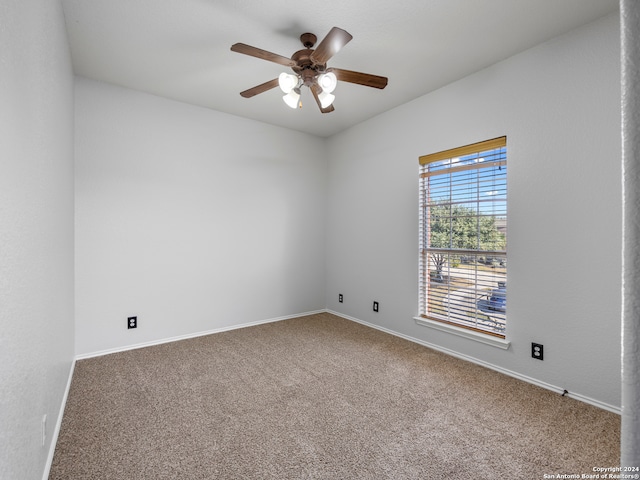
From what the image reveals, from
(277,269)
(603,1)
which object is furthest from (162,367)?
(603,1)

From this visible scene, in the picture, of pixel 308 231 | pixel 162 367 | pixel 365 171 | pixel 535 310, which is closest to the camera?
pixel 535 310

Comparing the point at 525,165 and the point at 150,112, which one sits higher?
the point at 150,112

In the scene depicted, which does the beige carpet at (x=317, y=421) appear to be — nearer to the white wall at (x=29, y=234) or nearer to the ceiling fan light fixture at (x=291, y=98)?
the white wall at (x=29, y=234)

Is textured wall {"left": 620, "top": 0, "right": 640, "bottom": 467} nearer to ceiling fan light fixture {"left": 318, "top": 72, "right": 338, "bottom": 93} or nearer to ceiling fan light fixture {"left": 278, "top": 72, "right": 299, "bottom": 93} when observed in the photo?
ceiling fan light fixture {"left": 318, "top": 72, "right": 338, "bottom": 93}

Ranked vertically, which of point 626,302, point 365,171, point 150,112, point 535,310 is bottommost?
point 535,310

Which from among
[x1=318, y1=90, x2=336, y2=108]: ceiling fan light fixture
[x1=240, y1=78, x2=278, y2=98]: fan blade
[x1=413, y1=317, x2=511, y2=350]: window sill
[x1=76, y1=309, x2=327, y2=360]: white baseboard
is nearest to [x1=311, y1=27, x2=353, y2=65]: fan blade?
[x1=318, y1=90, x2=336, y2=108]: ceiling fan light fixture

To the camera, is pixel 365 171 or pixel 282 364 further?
pixel 365 171

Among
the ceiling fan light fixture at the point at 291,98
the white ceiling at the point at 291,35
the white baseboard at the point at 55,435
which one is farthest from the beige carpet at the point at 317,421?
the white ceiling at the point at 291,35

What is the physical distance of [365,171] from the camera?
13.3 ft

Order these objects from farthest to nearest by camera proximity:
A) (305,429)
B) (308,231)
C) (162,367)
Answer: (308,231)
(162,367)
(305,429)

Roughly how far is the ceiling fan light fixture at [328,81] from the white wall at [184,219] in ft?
6.23

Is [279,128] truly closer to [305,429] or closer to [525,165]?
[525,165]

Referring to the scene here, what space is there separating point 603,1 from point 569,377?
8.01ft

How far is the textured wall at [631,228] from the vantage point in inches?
10.8
